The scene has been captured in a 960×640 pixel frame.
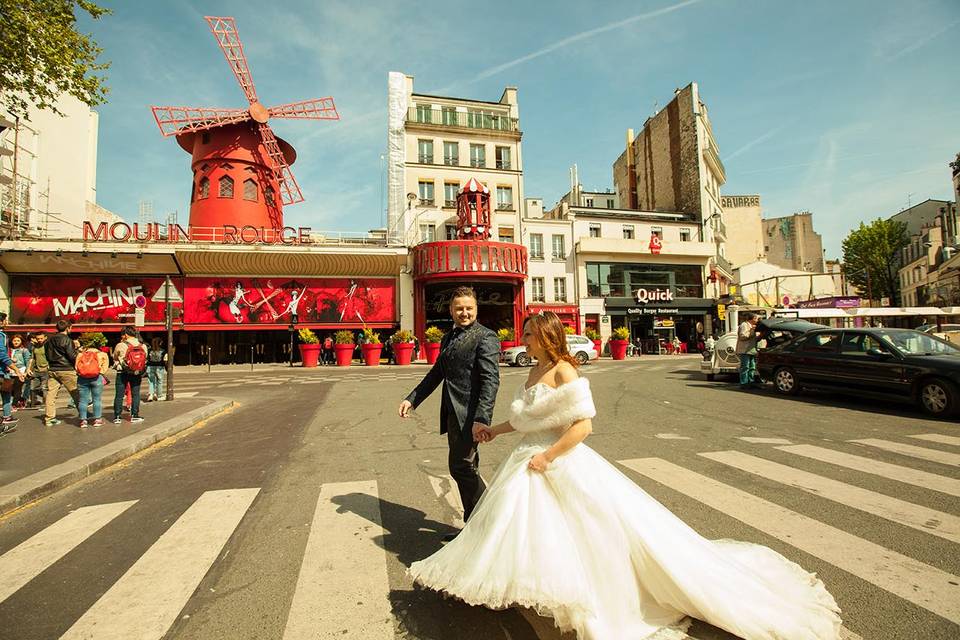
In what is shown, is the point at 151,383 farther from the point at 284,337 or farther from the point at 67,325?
the point at 284,337

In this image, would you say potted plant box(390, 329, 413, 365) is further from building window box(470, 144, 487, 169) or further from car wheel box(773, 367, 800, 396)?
car wheel box(773, 367, 800, 396)

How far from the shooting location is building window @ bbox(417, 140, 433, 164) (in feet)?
105

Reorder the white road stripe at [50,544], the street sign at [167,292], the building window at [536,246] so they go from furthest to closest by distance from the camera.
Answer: the building window at [536,246] → the street sign at [167,292] → the white road stripe at [50,544]

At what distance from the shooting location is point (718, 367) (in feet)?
45.4

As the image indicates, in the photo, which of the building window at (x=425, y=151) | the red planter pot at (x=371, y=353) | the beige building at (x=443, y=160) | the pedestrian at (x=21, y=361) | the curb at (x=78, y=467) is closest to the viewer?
the curb at (x=78, y=467)

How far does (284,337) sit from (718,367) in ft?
79.3

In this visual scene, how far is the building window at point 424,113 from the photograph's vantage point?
3241cm

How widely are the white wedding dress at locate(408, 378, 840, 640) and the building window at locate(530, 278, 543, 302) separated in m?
30.6

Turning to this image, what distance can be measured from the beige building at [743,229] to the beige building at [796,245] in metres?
12.0

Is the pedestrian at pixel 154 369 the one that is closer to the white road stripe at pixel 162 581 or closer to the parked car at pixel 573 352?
the white road stripe at pixel 162 581

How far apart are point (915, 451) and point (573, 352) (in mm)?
17861

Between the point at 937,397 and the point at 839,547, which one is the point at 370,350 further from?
the point at 839,547

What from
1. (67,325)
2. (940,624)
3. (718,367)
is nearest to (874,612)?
(940,624)

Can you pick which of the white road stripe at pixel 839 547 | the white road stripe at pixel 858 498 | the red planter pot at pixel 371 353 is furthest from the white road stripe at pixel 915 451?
the red planter pot at pixel 371 353
